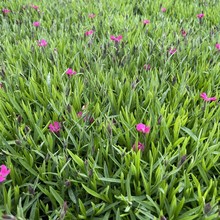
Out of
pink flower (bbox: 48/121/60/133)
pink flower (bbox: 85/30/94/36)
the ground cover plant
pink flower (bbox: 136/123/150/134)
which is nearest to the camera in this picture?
the ground cover plant

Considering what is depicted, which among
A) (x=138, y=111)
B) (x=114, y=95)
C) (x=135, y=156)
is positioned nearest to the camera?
(x=135, y=156)

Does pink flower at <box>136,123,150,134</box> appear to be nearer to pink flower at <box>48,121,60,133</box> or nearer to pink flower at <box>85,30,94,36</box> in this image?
pink flower at <box>48,121,60,133</box>

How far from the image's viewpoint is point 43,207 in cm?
120

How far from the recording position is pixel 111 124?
53.7 inches

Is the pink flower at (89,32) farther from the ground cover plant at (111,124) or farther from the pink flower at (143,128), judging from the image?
the pink flower at (143,128)

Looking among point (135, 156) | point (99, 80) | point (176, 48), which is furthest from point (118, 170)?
point (176, 48)

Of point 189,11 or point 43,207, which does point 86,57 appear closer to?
point 43,207

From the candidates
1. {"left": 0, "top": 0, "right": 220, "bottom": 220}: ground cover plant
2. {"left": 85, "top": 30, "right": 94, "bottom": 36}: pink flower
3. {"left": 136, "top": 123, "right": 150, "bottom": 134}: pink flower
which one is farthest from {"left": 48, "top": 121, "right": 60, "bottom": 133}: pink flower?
{"left": 85, "top": 30, "right": 94, "bottom": 36}: pink flower

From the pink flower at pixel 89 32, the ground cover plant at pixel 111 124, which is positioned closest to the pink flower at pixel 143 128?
the ground cover plant at pixel 111 124

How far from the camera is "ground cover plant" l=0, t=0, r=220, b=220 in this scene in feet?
3.85

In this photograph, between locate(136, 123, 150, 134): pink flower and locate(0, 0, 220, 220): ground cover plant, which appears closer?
locate(0, 0, 220, 220): ground cover plant

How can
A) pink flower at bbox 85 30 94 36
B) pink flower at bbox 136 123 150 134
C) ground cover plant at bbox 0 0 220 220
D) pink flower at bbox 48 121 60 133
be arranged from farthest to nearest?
pink flower at bbox 85 30 94 36
pink flower at bbox 48 121 60 133
pink flower at bbox 136 123 150 134
ground cover plant at bbox 0 0 220 220

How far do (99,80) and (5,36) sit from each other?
113 cm

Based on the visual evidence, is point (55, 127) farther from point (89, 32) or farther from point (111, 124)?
point (89, 32)
